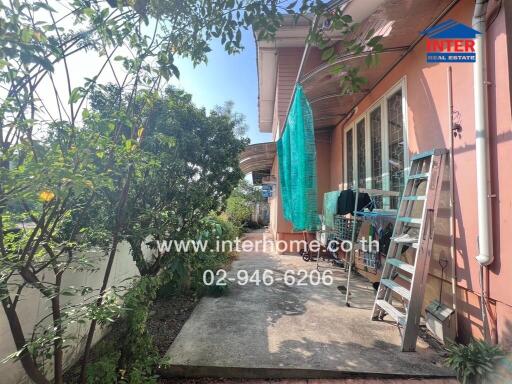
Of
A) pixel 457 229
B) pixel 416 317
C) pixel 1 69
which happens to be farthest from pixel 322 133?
pixel 1 69

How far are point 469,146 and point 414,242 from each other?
3.92 feet

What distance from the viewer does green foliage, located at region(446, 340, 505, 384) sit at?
6.17ft

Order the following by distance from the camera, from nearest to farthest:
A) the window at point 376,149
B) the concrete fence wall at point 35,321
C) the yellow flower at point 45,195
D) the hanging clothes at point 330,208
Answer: the yellow flower at point 45,195 < the concrete fence wall at point 35,321 < the window at point 376,149 < the hanging clothes at point 330,208

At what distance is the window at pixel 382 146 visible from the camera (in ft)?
13.5

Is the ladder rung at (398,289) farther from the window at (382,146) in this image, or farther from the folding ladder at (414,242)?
the window at (382,146)

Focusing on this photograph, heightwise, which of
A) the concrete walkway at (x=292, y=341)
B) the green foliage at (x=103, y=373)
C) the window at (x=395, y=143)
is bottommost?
the concrete walkway at (x=292, y=341)

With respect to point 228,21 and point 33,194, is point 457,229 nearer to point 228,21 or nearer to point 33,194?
point 228,21

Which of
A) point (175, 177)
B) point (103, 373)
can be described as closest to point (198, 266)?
point (175, 177)

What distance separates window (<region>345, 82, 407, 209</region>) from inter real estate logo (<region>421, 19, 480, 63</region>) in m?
0.81

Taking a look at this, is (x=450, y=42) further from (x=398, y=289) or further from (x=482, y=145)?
(x=398, y=289)

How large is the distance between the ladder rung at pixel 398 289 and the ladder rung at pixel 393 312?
0.72 ft

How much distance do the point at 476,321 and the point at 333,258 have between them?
14.2 ft

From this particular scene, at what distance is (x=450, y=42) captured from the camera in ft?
9.21

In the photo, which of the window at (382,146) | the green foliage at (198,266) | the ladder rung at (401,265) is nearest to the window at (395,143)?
the window at (382,146)
